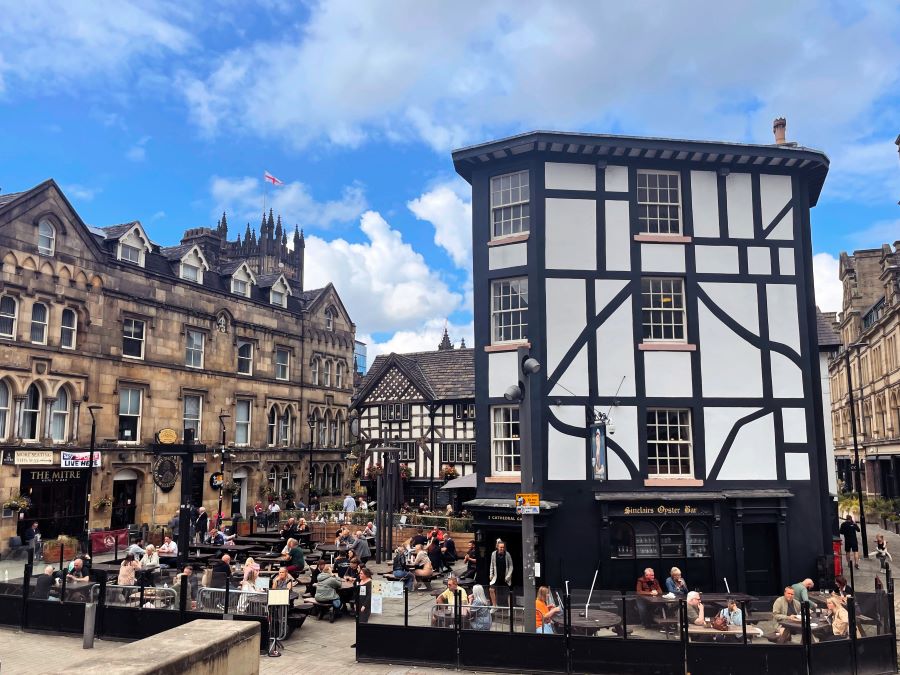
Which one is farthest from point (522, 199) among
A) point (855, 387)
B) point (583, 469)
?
point (855, 387)

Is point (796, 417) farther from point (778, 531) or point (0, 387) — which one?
point (0, 387)

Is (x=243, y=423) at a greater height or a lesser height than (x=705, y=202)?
lesser

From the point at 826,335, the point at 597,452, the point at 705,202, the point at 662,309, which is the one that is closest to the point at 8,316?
the point at 597,452

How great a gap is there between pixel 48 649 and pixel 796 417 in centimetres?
1809

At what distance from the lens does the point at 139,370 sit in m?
31.5

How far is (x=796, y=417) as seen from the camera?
19.8 meters

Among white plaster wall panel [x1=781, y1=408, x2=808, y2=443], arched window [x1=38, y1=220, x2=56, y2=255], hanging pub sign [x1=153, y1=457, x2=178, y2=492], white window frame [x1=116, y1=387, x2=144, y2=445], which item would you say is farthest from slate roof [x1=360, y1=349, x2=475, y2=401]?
white plaster wall panel [x1=781, y1=408, x2=808, y2=443]

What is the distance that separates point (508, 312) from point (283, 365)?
23078 millimetres

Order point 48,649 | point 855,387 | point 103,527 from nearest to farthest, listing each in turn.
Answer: point 48,649, point 103,527, point 855,387

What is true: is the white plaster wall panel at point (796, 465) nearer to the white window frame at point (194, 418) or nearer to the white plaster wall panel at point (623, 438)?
the white plaster wall panel at point (623, 438)

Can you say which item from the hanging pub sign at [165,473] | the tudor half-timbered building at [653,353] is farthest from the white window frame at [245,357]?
the tudor half-timbered building at [653,353]

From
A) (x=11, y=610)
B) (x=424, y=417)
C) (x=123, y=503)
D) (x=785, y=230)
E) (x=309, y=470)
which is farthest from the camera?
(x=309, y=470)

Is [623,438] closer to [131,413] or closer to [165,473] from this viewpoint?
[165,473]

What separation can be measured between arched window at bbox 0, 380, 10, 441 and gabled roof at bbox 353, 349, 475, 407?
65.0ft
